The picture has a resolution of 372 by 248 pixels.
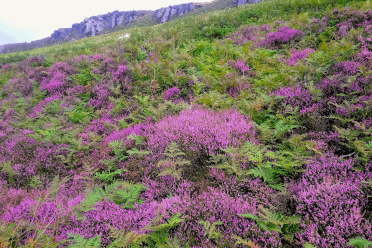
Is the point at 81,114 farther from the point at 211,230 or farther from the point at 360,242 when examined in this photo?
the point at 360,242

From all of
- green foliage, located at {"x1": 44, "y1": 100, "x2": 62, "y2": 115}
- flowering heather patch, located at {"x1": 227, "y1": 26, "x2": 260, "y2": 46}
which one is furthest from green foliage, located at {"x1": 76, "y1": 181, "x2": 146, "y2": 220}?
flowering heather patch, located at {"x1": 227, "y1": 26, "x2": 260, "y2": 46}

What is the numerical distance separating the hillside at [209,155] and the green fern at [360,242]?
19mm

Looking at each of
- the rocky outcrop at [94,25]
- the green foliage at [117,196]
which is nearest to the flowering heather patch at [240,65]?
the green foliage at [117,196]

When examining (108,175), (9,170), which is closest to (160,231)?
(108,175)

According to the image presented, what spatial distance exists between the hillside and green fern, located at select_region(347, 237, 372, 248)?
0.7 inches

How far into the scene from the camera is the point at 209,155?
3398 mm

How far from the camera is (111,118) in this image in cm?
589

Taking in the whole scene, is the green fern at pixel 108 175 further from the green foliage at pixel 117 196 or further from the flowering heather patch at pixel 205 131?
the flowering heather patch at pixel 205 131

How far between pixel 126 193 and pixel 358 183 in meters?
3.11

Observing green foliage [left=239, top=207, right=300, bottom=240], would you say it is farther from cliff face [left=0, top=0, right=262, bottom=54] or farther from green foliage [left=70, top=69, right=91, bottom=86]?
cliff face [left=0, top=0, right=262, bottom=54]

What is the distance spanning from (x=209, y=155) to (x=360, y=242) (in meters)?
2.10

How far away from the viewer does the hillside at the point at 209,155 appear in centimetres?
227

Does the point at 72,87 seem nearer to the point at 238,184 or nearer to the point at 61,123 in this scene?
the point at 61,123

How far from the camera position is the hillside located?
2.27m
